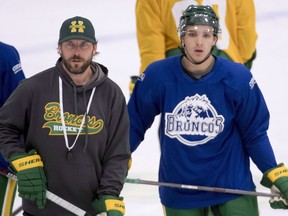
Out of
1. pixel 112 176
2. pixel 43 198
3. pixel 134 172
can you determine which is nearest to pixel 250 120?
pixel 112 176

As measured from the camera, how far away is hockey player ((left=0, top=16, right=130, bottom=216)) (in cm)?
366

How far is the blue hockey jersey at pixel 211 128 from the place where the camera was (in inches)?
161

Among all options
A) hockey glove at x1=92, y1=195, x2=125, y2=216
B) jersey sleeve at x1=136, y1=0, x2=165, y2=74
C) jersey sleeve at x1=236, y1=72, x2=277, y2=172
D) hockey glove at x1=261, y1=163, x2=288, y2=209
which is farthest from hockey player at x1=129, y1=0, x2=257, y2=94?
hockey glove at x1=92, y1=195, x2=125, y2=216

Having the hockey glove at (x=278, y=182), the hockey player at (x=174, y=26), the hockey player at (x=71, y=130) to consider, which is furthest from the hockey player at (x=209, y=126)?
the hockey player at (x=174, y=26)

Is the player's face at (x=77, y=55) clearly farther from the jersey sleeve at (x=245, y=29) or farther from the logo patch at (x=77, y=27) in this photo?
the jersey sleeve at (x=245, y=29)

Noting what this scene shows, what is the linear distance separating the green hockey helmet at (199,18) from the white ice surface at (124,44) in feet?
6.02

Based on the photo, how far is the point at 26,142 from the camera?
3.71 meters

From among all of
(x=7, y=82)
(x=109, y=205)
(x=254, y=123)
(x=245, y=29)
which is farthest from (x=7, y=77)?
(x=245, y=29)

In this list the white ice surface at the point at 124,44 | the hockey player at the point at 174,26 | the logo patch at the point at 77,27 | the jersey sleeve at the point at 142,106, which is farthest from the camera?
the white ice surface at the point at 124,44

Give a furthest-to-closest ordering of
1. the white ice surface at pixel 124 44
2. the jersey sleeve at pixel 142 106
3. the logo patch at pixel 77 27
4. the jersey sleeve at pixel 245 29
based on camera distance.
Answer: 1. the white ice surface at pixel 124 44
2. the jersey sleeve at pixel 245 29
3. the jersey sleeve at pixel 142 106
4. the logo patch at pixel 77 27

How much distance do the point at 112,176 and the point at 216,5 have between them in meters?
1.68

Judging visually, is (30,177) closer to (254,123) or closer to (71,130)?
(71,130)

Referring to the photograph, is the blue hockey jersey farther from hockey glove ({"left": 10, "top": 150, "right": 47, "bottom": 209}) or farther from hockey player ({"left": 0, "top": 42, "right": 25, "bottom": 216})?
hockey glove ({"left": 10, "top": 150, "right": 47, "bottom": 209})

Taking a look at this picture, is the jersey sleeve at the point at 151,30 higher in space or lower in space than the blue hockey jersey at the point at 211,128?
higher
